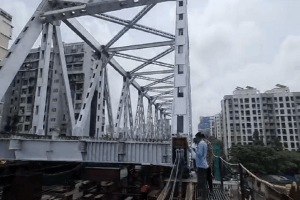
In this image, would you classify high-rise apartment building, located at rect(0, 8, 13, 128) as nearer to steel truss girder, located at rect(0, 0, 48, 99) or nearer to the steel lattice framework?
the steel lattice framework

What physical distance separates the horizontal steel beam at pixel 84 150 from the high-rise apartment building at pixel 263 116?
76.0 m

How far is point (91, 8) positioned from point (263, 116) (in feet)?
264

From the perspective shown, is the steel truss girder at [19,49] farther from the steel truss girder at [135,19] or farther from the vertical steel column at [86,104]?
the steel truss girder at [135,19]

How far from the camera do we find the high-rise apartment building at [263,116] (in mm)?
78812

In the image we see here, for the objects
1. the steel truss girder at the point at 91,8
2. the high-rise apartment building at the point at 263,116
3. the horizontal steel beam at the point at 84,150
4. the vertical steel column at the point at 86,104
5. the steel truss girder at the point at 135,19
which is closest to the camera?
the horizontal steel beam at the point at 84,150

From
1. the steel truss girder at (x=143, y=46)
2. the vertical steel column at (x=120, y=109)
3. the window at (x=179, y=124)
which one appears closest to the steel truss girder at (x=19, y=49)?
the steel truss girder at (x=143, y=46)

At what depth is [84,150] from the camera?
36.1 feet

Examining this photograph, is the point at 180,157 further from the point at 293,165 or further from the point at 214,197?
the point at 293,165

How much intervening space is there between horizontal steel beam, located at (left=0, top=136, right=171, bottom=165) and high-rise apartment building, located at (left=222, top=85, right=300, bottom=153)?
249 ft

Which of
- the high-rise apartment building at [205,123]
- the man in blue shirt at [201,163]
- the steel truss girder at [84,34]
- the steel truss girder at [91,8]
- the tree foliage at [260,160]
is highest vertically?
the high-rise apartment building at [205,123]

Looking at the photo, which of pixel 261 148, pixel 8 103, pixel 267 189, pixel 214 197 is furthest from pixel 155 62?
pixel 8 103

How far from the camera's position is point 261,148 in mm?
53844

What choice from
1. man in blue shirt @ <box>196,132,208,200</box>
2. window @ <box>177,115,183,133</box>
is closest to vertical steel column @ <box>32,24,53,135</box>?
window @ <box>177,115,183,133</box>

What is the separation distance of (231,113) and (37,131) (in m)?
79.0
